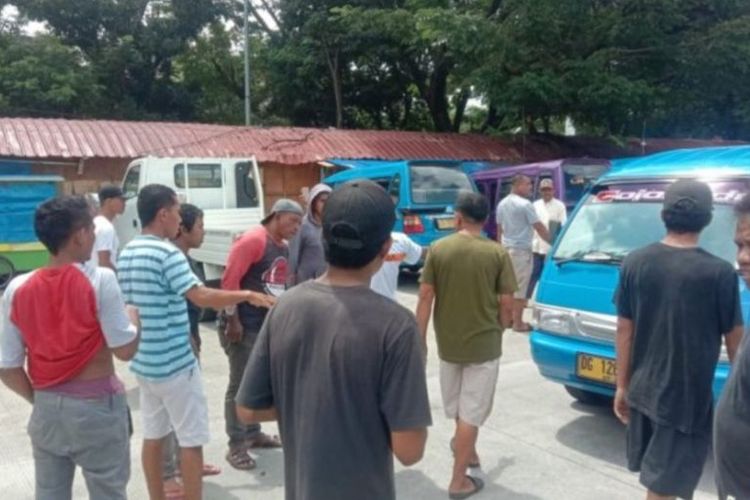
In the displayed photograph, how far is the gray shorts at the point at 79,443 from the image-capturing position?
2.74 m

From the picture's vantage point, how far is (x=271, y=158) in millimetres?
15484

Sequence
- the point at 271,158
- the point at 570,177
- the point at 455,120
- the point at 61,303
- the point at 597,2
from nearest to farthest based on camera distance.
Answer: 1. the point at 61,303
2. the point at 570,177
3. the point at 271,158
4. the point at 597,2
5. the point at 455,120

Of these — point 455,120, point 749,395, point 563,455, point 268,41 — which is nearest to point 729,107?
point 455,120

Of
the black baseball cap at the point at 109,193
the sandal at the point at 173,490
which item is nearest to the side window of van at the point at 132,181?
the black baseball cap at the point at 109,193

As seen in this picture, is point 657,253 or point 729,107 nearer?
point 657,253

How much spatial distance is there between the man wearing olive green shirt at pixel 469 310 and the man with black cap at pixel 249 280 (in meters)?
0.98

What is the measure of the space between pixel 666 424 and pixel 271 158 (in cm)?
1334

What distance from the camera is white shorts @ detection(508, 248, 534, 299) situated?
322 inches

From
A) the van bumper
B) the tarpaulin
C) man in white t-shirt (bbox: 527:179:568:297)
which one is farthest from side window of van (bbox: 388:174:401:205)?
the van bumper

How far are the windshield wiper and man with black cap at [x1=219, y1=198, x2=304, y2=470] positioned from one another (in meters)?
1.93

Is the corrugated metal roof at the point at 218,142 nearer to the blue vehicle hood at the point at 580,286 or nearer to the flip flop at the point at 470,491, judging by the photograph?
the blue vehicle hood at the point at 580,286

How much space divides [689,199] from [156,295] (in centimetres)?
244

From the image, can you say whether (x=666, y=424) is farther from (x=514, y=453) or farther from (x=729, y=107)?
(x=729, y=107)

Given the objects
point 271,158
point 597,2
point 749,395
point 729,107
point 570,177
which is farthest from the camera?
point 729,107
